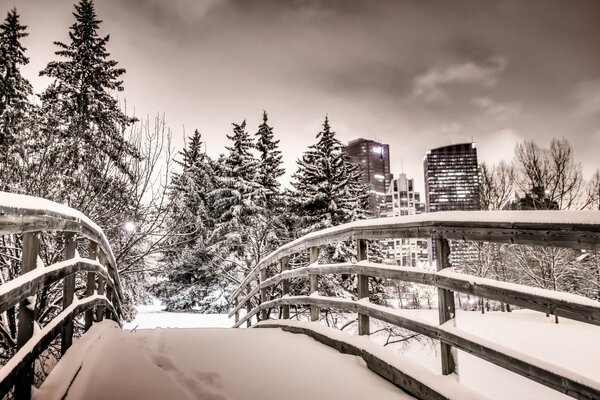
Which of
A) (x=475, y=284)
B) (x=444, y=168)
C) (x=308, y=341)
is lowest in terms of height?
(x=308, y=341)

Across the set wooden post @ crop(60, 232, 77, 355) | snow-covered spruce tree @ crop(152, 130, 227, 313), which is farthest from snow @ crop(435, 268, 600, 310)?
snow-covered spruce tree @ crop(152, 130, 227, 313)

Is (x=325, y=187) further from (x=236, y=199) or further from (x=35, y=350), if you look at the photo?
(x=35, y=350)

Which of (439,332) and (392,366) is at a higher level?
(439,332)

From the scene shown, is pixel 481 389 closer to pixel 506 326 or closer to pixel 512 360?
pixel 512 360

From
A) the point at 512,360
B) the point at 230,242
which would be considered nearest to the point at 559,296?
the point at 512,360

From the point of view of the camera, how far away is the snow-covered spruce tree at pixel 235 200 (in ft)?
78.0

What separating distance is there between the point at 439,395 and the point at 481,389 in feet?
23.8

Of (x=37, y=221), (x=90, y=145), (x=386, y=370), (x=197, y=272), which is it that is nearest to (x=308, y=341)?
(x=386, y=370)

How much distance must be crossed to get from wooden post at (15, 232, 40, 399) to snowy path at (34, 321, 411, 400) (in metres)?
0.18

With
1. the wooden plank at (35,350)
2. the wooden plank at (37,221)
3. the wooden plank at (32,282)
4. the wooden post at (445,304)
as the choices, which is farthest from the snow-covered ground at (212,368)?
→ the wooden plank at (37,221)

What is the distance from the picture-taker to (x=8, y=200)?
1.89 m

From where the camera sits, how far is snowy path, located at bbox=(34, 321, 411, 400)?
2.67m

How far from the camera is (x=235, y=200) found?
1021 inches

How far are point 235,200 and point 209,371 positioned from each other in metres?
23.0
